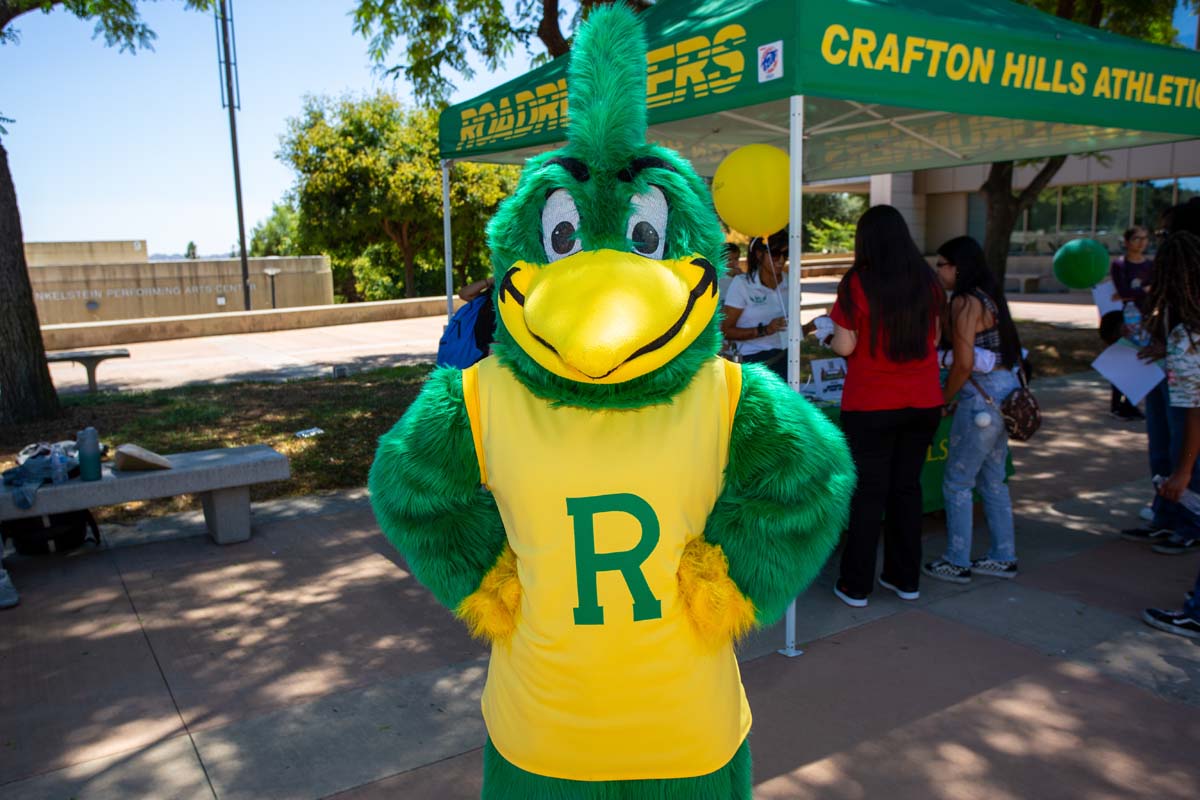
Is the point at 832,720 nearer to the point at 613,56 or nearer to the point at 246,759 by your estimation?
the point at 246,759

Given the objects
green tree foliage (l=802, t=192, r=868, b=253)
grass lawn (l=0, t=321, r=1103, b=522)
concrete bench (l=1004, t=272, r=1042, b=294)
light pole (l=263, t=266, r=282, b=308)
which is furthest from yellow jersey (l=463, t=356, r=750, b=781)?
green tree foliage (l=802, t=192, r=868, b=253)

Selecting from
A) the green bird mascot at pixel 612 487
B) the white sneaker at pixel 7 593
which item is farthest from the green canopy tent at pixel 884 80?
the white sneaker at pixel 7 593

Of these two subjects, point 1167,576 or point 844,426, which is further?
point 1167,576

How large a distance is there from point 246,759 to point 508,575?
1.91m

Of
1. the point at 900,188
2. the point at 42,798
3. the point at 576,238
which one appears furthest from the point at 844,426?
the point at 900,188

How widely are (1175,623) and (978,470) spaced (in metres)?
Answer: 1.08

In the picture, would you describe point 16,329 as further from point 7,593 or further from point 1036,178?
point 1036,178

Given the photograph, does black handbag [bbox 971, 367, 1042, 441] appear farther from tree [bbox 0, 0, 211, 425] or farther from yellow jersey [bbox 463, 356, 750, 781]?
tree [bbox 0, 0, 211, 425]

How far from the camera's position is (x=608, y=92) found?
1.76m

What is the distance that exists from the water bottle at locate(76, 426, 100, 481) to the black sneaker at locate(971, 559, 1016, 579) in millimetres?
4933

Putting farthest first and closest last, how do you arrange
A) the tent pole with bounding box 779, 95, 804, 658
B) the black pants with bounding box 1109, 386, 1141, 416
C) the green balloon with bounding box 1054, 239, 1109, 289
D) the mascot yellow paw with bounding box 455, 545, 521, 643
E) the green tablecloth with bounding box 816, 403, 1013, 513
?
1. the black pants with bounding box 1109, 386, 1141, 416
2. the green balloon with bounding box 1054, 239, 1109, 289
3. the green tablecloth with bounding box 816, 403, 1013, 513
4. the tent pole with bounding box 779, 95, 804, 658
5. the mascot yellow paw with bounding box 455, 545, 521, 643

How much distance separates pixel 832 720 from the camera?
3369 millimetres

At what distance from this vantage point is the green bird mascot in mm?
1683

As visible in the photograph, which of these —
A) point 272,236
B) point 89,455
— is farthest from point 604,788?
point 272,236
